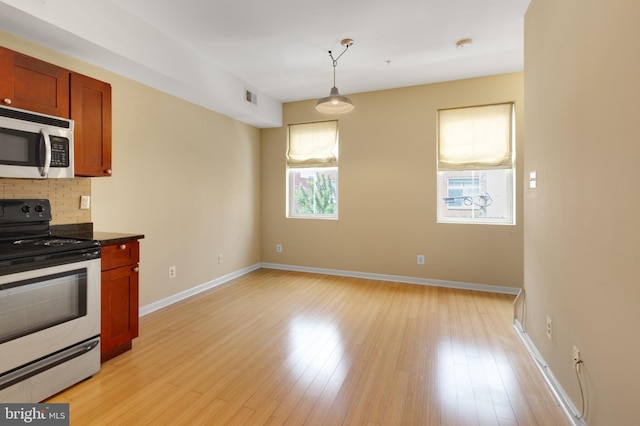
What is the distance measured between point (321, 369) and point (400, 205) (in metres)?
2.97

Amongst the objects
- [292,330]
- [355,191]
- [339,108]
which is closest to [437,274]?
A: [355,191]

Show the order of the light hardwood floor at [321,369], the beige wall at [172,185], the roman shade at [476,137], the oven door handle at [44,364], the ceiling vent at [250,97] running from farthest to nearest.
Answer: the ceiling vent at [250,97] < the roman shade at [476,137] < the beige wall at [172,185] < the light hardwood floor at [321,369] < the oven door handle at [44,364]

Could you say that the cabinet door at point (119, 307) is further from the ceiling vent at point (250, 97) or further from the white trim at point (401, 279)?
the white trim at point (401, 279)

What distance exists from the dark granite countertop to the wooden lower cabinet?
1.8 inches

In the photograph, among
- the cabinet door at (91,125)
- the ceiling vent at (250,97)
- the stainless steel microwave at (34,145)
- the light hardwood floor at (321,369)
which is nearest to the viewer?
the light hardwood floor at (321,369)

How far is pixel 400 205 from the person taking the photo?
473 centimetres

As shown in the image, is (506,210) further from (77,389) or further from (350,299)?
(77,389)

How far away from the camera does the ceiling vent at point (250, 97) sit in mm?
4504

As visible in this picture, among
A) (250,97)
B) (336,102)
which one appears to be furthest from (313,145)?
(336,102)

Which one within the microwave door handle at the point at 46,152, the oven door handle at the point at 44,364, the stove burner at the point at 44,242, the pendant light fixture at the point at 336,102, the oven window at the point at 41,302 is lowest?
Result: the oven door handle at the point at 44,364

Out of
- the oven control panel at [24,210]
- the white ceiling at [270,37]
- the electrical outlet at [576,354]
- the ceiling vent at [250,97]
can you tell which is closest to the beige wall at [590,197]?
the electrical outlet at [576,354]

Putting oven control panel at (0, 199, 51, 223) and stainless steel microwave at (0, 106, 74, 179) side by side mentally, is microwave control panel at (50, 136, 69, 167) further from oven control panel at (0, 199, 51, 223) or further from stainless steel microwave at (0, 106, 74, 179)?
oven control panel at (0, 199, 51, 223)

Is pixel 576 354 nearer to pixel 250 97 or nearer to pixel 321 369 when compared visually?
pixel 321 369

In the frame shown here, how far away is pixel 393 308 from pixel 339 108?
7.82 feet
